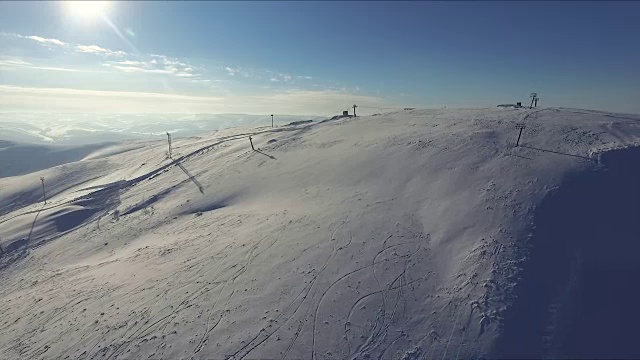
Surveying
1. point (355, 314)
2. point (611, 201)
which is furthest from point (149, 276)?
point (611, 201)

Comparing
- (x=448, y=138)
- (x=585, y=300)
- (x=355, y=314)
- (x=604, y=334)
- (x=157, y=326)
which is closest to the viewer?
(x=604, y=334)

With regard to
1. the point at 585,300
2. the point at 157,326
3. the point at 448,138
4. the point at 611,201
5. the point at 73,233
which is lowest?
the point at 73,233

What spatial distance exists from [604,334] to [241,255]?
1722 cm

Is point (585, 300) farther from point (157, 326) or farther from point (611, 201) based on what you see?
point (157, 326)

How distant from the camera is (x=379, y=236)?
1936 cm

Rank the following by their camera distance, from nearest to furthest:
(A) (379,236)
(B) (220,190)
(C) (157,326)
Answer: (C) (157,326) < (A) (379,236) < (B) (220,190)

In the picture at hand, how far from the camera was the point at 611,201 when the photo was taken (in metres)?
18.0

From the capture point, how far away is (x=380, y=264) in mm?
17250

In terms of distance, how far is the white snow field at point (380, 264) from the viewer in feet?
44.5

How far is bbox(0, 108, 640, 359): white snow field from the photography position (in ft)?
44.5

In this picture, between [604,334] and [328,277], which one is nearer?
[604,334]

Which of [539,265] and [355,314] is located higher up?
[539,265]

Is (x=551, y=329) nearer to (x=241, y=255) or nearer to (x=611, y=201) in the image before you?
(x=611, y=201)

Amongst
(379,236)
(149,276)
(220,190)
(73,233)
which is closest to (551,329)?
(379,236)
